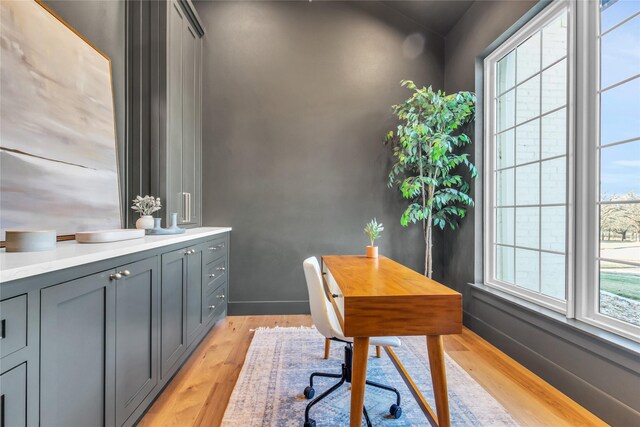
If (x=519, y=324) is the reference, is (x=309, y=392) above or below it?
below

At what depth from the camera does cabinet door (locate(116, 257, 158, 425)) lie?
1.42 meters

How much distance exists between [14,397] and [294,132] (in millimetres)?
3015

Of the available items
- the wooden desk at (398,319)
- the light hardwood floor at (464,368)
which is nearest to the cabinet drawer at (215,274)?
the light hardwood floor at (464,368)

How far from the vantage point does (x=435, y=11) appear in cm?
338

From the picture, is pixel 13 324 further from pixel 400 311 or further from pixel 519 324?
pixel 519 324

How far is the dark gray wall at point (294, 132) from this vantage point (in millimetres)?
3467

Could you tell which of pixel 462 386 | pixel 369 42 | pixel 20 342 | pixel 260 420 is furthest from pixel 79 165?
pixel 369 42

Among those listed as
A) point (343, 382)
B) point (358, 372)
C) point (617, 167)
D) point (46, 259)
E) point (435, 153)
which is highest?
point (435, 153)

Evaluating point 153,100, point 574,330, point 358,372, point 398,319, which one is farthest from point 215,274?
point 574,330

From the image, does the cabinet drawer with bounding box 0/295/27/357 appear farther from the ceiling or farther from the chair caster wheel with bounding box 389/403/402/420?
the ceiling

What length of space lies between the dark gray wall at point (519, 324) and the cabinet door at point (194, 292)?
2.38m

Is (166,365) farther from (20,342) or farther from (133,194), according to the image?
(133,194)

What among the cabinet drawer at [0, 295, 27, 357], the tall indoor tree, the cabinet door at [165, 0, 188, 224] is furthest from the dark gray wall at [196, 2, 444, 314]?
the cabinet drawer at [0, 295, 27, 357]

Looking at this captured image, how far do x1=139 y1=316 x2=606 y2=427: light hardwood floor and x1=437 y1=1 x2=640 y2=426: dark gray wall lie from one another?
10 centimetres
